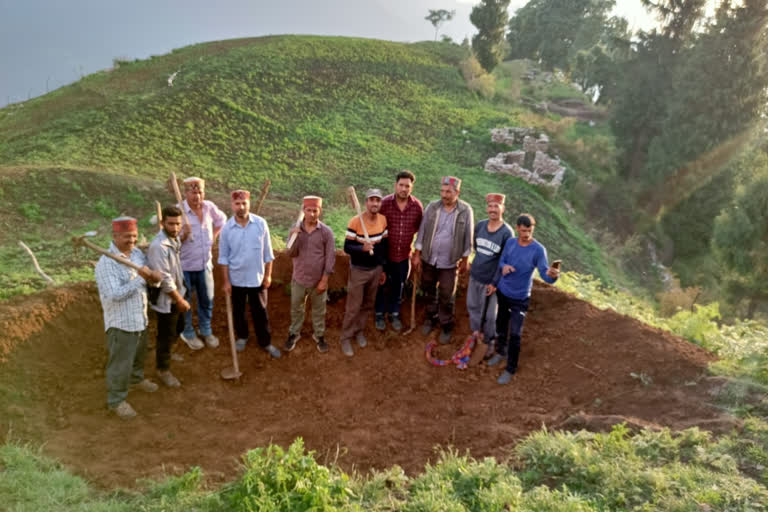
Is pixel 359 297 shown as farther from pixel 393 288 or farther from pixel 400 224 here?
pixel 400 224

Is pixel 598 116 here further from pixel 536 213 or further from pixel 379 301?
pixel 379 301

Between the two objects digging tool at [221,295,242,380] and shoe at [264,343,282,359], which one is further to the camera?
shoe at [264,343,282,359]

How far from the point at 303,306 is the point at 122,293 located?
6.58ft

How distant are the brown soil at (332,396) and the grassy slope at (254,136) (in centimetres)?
127

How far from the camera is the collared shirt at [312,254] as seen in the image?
5.00 m

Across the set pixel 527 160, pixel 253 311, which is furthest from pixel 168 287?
pixel 527 160

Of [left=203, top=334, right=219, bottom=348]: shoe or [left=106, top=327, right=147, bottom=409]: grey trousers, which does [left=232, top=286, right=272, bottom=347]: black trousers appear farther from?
[left=106, top=327, right=147, bottom=409]: grey trousers

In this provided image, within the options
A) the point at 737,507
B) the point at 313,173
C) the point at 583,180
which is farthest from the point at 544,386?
the point at 583,180

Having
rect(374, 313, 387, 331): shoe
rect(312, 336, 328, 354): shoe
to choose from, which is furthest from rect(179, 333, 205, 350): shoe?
rect(374, 313, 387, 331): shoe

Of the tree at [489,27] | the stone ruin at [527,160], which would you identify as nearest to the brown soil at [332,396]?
the stone ruin at [527,160]

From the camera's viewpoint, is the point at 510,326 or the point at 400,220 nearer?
the point at 510,326

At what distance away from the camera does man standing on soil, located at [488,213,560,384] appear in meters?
4.75

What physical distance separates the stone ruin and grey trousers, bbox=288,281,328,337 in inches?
598

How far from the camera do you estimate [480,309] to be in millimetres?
5363
